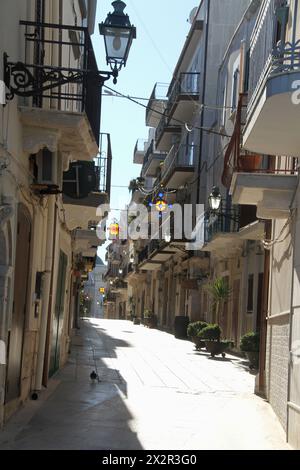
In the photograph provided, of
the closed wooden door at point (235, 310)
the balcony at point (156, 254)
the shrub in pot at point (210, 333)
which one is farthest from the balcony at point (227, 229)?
the balcony at point (156, 254)

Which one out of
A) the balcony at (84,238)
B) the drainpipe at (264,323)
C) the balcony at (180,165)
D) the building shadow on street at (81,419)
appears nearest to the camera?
the building shadow on street at (81,419)

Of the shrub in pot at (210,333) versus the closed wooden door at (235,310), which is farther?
the closed wooden door at (235,310)

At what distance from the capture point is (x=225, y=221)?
76.9 ft

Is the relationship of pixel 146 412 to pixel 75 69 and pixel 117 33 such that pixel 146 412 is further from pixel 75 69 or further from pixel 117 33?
pixel 117 33

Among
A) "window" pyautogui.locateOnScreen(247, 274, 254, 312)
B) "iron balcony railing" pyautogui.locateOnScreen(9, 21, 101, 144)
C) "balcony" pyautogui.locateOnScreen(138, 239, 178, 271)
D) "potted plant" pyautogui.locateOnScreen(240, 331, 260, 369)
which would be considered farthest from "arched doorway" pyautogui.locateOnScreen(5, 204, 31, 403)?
"balcony" pyautogui.locateOnScreen(138, 239, 178, 271)

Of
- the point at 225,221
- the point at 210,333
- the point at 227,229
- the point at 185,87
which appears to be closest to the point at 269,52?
the point at 210,333

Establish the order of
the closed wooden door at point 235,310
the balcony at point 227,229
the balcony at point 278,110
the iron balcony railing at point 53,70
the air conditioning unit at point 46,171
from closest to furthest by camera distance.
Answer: the balcony at point 278,110 < the iron balcony railing at point 53,70 < the air conditioning unit at point 46,171 < the balcony at point 227,229 < the closed wooden door at point 235,310

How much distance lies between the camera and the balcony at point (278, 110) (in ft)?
23.7

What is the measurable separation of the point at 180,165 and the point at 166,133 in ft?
18.8

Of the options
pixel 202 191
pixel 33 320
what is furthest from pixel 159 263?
pixel 33 320

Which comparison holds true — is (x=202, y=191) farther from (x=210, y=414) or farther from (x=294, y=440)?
(x=294, y=440)

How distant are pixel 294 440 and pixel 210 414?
7.86ft

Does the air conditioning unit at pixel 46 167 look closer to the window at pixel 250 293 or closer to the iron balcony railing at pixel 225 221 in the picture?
the iron balcony railing at pixel 225 221

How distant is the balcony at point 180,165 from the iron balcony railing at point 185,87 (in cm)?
211
